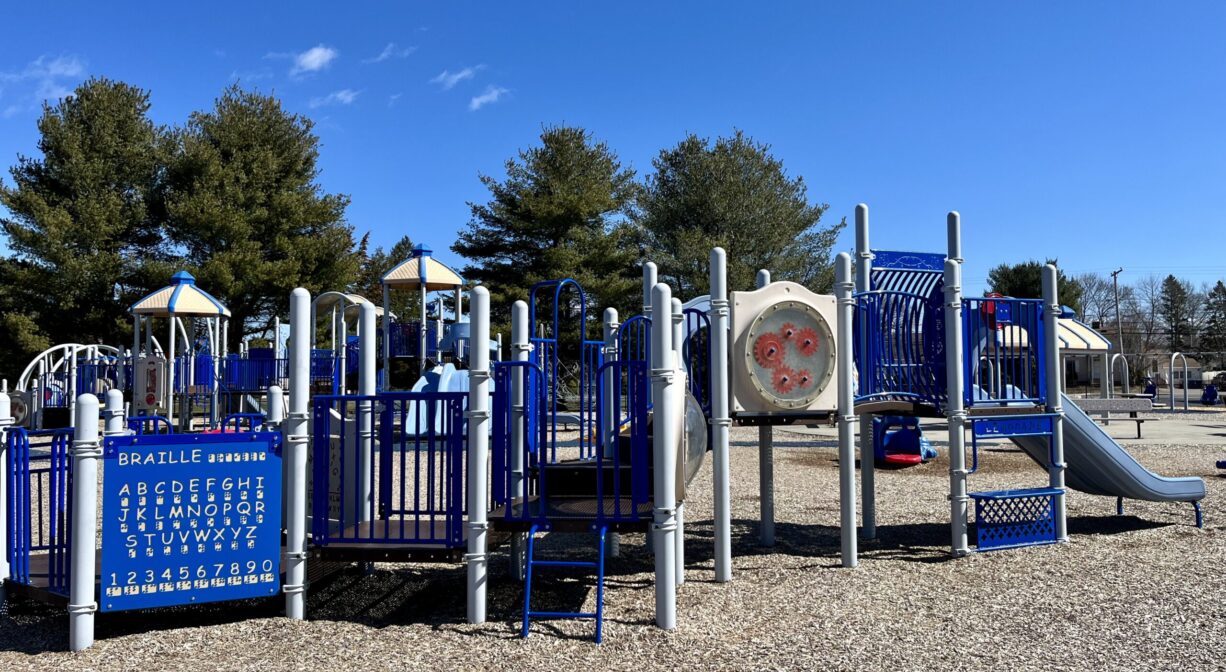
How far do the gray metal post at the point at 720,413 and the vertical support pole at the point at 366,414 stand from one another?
2.68 metres

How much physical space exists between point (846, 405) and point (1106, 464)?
330 cm

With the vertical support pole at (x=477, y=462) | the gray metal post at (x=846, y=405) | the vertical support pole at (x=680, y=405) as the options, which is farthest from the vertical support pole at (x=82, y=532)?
the gray metal post at (x=846, y=405)

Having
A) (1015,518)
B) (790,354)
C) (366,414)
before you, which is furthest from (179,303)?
(1015,518)

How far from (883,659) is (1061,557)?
12.7ft

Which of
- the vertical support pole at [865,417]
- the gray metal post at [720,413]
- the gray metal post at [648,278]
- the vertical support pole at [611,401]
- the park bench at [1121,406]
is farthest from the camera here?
the park bench at [1121,406]

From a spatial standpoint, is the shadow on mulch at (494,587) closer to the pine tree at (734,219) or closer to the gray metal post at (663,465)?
the gray metal post at (663,465)

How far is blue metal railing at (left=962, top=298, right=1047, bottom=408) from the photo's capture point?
8.80 meters

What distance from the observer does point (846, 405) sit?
8.03 meters

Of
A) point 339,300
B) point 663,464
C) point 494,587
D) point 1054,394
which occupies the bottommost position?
point 494,587

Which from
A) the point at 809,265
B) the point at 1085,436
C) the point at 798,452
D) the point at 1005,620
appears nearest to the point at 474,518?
the point at 1005,620

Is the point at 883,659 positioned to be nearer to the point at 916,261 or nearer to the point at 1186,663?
the point at 1186,663

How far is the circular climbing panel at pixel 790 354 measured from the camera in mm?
7996

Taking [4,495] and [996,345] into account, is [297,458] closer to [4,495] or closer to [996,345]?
[4,495]

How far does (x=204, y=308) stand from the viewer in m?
23.4
